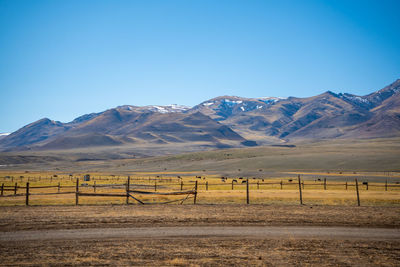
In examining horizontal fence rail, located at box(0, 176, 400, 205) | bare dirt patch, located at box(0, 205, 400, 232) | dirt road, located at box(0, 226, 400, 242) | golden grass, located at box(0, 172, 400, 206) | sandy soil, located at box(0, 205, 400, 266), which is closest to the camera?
sandy soil, located at box(0, 205, 400, 266)

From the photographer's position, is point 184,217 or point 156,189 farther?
point 156,189

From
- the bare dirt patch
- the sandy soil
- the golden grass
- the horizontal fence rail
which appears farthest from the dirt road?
the golden grass

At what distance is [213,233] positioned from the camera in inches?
629

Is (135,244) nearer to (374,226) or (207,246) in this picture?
(207,246)

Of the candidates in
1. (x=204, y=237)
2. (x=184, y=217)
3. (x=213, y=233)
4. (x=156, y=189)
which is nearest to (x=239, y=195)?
(x=156, y=189)

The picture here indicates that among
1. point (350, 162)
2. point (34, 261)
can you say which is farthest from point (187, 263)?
point (350, 162)

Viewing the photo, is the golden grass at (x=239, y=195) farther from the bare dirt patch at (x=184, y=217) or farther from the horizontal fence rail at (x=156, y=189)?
the bare dirt patch at (x=184, y=217)

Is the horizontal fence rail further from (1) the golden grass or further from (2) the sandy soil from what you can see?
(2) the sandy soil

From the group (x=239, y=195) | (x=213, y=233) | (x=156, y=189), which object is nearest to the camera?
(x=213, y=233)

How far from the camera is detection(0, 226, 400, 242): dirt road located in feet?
49.9

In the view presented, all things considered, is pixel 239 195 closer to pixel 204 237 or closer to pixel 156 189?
pixel 156 189

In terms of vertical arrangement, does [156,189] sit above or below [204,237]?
above

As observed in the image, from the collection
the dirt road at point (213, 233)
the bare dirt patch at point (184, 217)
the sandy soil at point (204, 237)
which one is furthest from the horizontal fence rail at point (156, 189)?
the dirt road at point (213, 233)

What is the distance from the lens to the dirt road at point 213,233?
15222 mm
